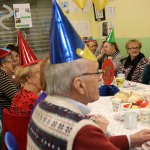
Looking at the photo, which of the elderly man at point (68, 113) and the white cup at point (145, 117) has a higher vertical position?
the elderly man at point (68, 113)

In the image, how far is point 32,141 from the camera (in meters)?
1.06

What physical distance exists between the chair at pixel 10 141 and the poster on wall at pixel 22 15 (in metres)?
3.76

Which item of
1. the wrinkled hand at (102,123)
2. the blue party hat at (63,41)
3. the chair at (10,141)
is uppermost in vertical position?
the blue party hat at (63,41)

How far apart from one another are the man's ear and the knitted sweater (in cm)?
7

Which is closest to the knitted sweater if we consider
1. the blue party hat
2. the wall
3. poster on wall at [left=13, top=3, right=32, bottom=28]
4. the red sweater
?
the red sweater

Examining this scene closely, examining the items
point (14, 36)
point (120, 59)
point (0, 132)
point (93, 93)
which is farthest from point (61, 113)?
point (14, 36)

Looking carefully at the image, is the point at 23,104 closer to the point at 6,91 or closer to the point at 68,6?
the point at 6,91

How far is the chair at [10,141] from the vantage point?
5.17ft

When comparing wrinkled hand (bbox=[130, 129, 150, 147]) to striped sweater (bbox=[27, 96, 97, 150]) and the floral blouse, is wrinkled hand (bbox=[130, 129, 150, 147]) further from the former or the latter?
the floral blouse

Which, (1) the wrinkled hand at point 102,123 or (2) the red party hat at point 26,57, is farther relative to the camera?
(2) the red party hat at point 26,57

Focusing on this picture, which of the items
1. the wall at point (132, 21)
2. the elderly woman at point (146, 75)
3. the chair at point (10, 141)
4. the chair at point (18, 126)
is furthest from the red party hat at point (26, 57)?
the wall at point (132, 21)

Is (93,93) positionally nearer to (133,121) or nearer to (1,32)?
(133,121)

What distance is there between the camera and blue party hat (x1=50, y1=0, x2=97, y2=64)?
1.08 meters

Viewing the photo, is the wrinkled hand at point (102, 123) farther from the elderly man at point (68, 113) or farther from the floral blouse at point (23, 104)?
the floral blouse at point (23, 104)
